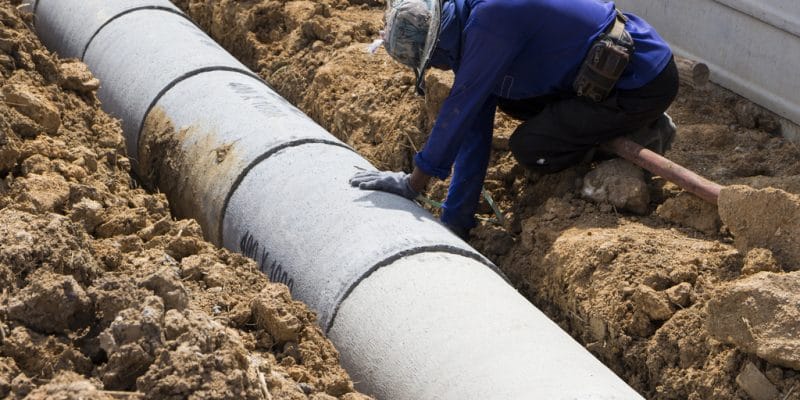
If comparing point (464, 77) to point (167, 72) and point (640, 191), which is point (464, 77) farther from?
point (167, 72)

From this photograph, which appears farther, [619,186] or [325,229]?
[619,186]

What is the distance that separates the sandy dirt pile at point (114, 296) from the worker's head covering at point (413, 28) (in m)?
1.24

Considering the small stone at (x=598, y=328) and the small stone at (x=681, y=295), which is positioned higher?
the small stone at (x=681, y=295)

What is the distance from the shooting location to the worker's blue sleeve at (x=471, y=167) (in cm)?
481

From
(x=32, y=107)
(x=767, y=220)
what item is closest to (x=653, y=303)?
(x=767, y=220)

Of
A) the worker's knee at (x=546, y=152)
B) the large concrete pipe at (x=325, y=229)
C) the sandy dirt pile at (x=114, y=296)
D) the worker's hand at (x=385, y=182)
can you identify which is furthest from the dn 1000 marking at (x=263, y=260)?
the worker's knee at (x=546, y=152)

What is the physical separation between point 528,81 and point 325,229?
130cm

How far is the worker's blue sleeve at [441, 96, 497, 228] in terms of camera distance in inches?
189

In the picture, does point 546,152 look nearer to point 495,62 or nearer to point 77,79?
point 495,62

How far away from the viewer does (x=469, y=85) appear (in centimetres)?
431

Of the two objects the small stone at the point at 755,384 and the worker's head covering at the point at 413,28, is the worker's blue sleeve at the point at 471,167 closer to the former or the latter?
the worker's head covering at the point at 413,28

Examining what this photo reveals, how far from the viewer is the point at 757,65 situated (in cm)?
544

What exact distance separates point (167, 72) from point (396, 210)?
77.8 inches

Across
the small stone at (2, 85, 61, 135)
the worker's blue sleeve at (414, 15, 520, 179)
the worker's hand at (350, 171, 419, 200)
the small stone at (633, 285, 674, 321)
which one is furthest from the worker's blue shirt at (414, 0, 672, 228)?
the small stone at (2, 85, 61, 135)
